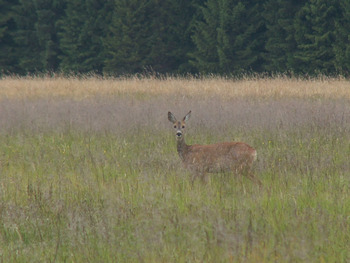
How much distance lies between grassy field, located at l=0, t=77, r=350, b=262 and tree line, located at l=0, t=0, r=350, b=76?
53.8 ft

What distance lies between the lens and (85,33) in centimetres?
3644

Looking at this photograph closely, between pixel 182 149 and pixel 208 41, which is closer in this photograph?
pixel 182 149

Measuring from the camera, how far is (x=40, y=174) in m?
6.93

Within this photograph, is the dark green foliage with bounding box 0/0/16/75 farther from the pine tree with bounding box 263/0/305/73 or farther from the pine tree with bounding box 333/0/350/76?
the pine tree with bounding box 333/0/350/76

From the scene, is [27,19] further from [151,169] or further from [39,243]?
[39,243]

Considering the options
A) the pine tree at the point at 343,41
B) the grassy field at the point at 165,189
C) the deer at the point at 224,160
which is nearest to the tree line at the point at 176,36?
the pine tree at the point at 343,41

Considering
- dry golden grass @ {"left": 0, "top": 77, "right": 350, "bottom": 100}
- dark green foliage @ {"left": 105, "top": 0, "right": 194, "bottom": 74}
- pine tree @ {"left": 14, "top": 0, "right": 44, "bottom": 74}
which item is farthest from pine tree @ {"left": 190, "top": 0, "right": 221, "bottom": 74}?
dry golden grass @ {"left": 0, "top": 77, "right": 350, "bottom": 100}

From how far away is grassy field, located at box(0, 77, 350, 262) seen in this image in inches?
158

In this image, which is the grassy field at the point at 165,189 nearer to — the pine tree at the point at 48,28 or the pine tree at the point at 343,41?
the pine tree at the point at 343,41

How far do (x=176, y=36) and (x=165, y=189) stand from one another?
3067 cm

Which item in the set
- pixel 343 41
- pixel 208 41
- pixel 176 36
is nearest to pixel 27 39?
pixel 176 36

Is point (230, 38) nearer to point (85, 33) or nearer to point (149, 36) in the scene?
point (149, 36)

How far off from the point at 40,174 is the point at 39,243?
2.76 m

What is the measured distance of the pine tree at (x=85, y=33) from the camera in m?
36.5
